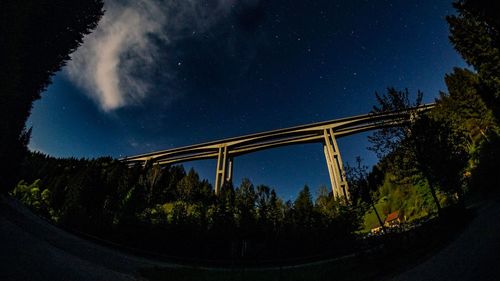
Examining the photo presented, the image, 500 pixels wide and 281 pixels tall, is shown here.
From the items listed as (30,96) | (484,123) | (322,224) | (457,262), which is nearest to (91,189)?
(30,96)

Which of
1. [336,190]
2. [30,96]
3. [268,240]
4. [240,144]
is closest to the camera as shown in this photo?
[30,96]

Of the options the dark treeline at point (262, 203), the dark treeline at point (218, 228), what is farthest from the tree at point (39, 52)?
the dark treeline at point (218, 228)

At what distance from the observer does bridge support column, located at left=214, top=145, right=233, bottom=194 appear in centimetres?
4844

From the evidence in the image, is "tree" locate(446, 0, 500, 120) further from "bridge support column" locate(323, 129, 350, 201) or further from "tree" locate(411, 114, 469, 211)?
"bridge support column" locate(323, 129, 350, 201)

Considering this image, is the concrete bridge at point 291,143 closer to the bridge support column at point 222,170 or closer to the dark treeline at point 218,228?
the bridge support column at point 222,170

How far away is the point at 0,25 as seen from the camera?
748 centimetres

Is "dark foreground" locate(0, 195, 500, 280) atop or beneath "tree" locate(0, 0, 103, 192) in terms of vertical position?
beneath

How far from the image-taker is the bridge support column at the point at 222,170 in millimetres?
48438

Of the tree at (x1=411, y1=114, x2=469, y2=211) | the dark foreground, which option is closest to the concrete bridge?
the tree at (x1=411, y1=114, x2=469, y2=211)

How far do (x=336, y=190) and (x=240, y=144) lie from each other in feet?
67.7

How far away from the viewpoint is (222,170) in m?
48.2

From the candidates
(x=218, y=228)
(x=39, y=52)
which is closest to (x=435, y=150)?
(x=218, y=228)

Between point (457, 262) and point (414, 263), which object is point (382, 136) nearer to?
point (414, 263)

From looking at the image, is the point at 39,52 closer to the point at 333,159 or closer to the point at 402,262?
the point at 402,262
